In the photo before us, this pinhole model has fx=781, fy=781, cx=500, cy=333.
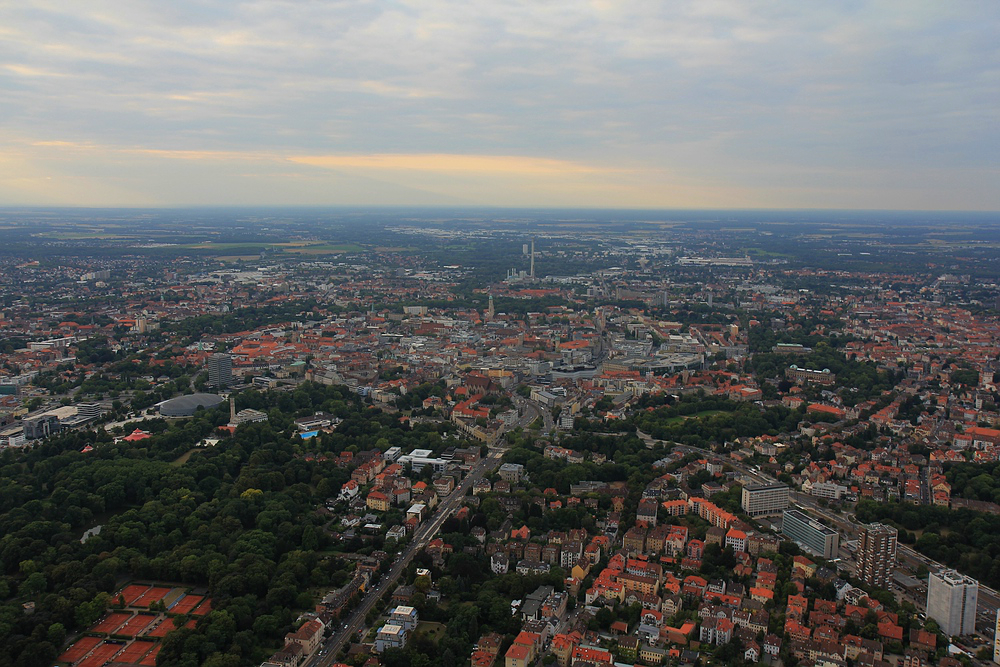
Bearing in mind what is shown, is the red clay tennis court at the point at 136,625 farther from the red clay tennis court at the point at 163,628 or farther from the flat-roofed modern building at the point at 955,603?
the flat-roofed modern building at the point at 955,603

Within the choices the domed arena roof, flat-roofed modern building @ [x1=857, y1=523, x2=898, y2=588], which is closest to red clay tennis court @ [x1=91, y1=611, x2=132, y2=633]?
the domed arena roof

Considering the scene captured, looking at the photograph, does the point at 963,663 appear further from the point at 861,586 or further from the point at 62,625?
the point at 62,625

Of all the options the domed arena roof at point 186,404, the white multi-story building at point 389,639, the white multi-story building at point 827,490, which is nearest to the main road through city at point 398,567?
the white multi-story building at point 389,639

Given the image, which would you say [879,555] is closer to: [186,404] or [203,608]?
[203,608]

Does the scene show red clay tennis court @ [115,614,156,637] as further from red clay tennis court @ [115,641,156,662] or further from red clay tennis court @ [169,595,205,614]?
red clay tennis court @ [169,595,205,614]

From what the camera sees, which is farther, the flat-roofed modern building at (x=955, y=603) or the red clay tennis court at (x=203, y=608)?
the red clay tennis court at (x=203, y=608)

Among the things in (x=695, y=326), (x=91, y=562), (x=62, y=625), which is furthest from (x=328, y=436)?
(x=695, y=326)
